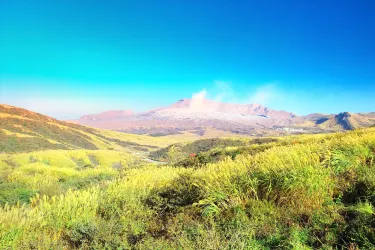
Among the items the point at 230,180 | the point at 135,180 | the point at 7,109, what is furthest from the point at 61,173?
the point at 7,109

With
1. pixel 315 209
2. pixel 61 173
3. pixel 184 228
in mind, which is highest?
pixel 315 209

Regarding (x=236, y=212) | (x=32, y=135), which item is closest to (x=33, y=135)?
(x=32, y=135)

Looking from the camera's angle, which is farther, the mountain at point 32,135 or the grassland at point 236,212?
the mountain at point 32,135

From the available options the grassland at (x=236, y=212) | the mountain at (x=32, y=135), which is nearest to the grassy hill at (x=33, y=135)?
the mountain at (x=32, y=135)

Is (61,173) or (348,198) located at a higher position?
(348,198)

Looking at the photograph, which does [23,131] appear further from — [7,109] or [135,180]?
[135,180]

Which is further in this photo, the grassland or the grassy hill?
the grassy hill

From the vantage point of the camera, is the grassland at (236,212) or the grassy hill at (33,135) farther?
the grassy hill at (33,135)

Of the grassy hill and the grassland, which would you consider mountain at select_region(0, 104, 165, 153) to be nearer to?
the grassy hill

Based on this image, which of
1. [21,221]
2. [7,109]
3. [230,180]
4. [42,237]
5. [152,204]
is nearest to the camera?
[42,237]

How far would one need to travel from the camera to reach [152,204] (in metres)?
8.12

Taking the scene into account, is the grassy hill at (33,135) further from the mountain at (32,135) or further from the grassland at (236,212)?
the grassland at (236,212)

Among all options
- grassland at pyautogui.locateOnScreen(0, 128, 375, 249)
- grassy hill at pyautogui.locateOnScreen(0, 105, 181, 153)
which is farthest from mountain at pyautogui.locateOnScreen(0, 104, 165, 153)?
grassland at pyautogui.locateOnScreen(0, 128, 375, 249)

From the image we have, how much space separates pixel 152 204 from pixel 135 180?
2.27 m
